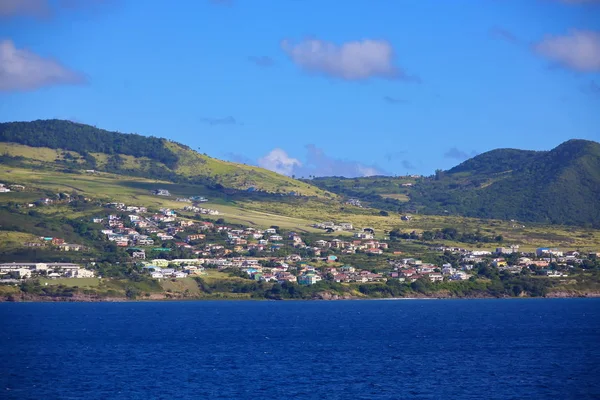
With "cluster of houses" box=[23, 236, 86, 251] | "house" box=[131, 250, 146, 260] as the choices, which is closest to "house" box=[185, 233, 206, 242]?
"house" box=[131, 250, 146, 260]

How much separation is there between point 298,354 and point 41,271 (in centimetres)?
5925

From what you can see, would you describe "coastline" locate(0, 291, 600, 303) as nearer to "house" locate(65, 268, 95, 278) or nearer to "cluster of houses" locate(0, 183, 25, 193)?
"house" locate(65, 268, 95, 278)

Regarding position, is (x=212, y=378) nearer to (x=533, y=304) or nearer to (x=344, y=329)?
(x=344, y=329)

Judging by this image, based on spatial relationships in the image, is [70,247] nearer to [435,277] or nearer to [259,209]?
[435,277]

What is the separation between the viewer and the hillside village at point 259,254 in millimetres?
120062

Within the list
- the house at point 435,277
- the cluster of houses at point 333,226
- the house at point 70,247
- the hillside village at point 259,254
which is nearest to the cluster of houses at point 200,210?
the hillside village at point 259,254

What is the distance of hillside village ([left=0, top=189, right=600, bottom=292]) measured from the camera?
12006 centimetres

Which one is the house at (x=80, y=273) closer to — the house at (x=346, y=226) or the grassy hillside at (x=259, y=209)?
the grassy hillside at (x=259, y=209)

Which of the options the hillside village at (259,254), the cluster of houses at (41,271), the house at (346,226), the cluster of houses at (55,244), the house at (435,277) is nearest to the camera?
the cluster of houses at (41,271)

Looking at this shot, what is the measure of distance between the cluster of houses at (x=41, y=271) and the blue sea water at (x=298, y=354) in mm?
9940

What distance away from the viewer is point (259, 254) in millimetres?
136750

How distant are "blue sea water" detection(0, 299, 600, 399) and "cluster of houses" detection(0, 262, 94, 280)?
994cm

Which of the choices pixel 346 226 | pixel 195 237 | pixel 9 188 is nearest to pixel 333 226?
pixel 346 226

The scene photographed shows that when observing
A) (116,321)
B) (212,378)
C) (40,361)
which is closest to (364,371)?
(212,378)
